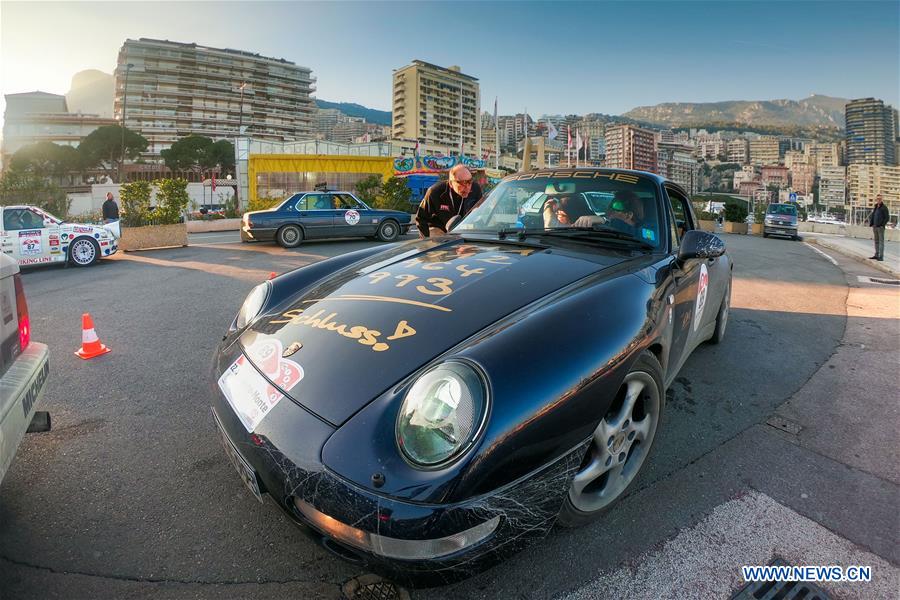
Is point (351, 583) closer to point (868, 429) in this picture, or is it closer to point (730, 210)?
point (868, 429)

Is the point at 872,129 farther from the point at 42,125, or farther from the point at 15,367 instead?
the point at 42,125

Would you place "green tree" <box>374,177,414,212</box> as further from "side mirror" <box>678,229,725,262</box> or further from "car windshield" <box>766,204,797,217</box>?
"side mirror" <box>678,229,725,262</box>

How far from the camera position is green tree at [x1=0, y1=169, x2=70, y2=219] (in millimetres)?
18156

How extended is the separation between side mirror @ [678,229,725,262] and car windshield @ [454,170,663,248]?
15cm

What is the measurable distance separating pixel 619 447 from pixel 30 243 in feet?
37.1

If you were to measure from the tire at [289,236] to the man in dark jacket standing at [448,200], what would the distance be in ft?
23.8

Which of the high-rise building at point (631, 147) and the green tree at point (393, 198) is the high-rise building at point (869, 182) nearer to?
the high-rise building at point (631, 147)

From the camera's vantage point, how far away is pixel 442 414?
1428 millimetres

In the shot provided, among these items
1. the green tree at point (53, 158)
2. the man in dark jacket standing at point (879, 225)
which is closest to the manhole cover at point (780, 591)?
the man in dark jacket standing at point (879, 225)

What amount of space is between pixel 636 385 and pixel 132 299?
256 inches

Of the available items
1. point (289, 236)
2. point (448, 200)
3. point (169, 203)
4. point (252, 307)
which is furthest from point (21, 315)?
point (169, 203)

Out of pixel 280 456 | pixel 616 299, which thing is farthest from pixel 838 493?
pixel 280 456

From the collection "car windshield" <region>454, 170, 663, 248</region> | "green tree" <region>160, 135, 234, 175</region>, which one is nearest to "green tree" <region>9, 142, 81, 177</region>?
"green tree" <region>160, 135, 234, 175</region>

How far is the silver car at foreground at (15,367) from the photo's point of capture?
1740 millimetres
